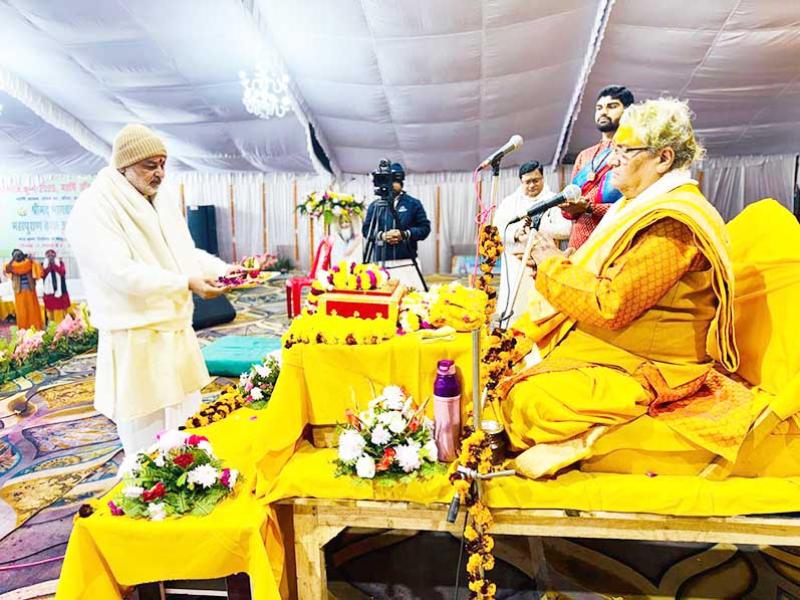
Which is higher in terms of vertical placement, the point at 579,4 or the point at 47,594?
the point at 579,4

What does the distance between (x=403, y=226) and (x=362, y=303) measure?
185 cm

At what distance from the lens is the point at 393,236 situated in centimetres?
356

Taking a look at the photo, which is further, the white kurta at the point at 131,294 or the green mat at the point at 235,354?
the green mat at the point at 235,354

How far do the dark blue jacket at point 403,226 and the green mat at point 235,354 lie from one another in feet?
5.41

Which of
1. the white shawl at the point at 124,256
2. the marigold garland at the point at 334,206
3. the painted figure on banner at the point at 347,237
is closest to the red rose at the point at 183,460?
the white shawl at the point at 124,256

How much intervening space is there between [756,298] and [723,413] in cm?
55

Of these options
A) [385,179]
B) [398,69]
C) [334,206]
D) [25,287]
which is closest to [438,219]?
[398,69]

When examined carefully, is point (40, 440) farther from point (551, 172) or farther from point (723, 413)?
point (551, 172)

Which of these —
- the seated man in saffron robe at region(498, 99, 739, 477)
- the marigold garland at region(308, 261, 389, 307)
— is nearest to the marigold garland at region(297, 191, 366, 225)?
the marigold garland at region(308, 261, 389, 307)

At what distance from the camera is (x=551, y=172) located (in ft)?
38.0

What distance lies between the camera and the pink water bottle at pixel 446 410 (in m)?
2.05

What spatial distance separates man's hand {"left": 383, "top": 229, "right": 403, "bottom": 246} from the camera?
355 cm

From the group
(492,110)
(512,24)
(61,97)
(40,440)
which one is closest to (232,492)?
(40,440)

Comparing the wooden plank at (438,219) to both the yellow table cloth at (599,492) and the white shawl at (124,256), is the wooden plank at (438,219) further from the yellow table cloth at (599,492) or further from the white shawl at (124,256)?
the yellow table cloth at (599,492)
